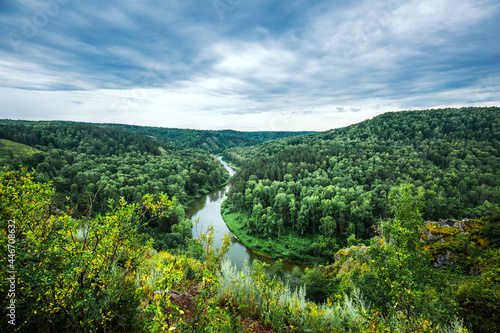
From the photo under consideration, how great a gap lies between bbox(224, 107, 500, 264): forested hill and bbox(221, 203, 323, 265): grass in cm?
113

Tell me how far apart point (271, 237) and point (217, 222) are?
1428cm

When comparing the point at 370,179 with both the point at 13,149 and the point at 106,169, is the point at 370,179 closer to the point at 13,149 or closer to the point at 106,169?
the point at 106,169

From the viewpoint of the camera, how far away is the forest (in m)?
3.18

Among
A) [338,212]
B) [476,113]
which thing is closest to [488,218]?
[338,212]

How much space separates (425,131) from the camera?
117 m

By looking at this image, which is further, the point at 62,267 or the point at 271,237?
the point at 271,237

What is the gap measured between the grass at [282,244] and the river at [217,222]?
43.0 inches

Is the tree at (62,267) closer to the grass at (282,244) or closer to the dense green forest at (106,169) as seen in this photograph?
the dense green forest at (106,169)

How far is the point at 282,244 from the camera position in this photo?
42094mm

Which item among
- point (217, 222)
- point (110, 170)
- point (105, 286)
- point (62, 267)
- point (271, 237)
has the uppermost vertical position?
point (62, 267)

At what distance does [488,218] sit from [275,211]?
37311 mm

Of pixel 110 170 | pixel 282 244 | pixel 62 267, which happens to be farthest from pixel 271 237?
pixel 110 170

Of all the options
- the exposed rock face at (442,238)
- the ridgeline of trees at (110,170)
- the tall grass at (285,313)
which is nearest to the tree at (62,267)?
the tall grass at (285,313)

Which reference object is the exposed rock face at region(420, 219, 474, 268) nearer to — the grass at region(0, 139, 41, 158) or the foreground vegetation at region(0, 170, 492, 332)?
the foreground vegetation at region(0, 170, 492, 332)
